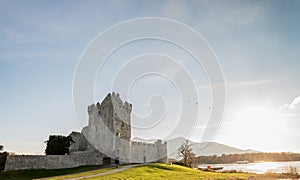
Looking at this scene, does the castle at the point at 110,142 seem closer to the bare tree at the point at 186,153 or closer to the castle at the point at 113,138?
the castle at the point at 113,138

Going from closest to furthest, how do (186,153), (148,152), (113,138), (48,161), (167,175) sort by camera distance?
1. (167,175)
2. (48,161)
3. (113,138)
4. (186,153)
5. (148,152)

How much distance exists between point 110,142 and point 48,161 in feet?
44.7

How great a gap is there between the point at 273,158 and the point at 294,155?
25.9 feet

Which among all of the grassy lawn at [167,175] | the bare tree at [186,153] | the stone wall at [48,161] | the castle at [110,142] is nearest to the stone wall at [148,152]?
the castle at [110,142]

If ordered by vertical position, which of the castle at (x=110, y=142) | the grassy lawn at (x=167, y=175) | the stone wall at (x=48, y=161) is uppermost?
the castle at (x=110, y=142)

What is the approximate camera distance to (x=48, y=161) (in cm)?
3584

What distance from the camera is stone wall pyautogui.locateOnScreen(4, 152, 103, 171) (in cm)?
3328

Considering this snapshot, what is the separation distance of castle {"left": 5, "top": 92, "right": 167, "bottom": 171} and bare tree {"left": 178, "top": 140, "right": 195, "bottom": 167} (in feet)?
19.4

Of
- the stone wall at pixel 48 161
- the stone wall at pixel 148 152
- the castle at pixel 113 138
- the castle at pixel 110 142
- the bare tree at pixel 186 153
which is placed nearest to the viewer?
the stone wall at pixel 48 161

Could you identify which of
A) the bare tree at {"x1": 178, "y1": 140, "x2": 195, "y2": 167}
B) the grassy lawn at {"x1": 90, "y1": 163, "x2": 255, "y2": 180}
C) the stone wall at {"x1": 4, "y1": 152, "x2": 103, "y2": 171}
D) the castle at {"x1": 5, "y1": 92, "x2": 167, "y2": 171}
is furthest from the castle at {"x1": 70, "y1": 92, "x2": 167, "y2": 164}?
the grassy lawn at {"x1": 90, "y1": 163, "x2": 255, "y2": 180}

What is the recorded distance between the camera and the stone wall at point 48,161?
3328cm

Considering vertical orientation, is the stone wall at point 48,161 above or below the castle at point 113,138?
below

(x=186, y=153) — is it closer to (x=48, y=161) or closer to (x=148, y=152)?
(x=148, y=152)

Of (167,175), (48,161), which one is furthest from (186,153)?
(48,161)
